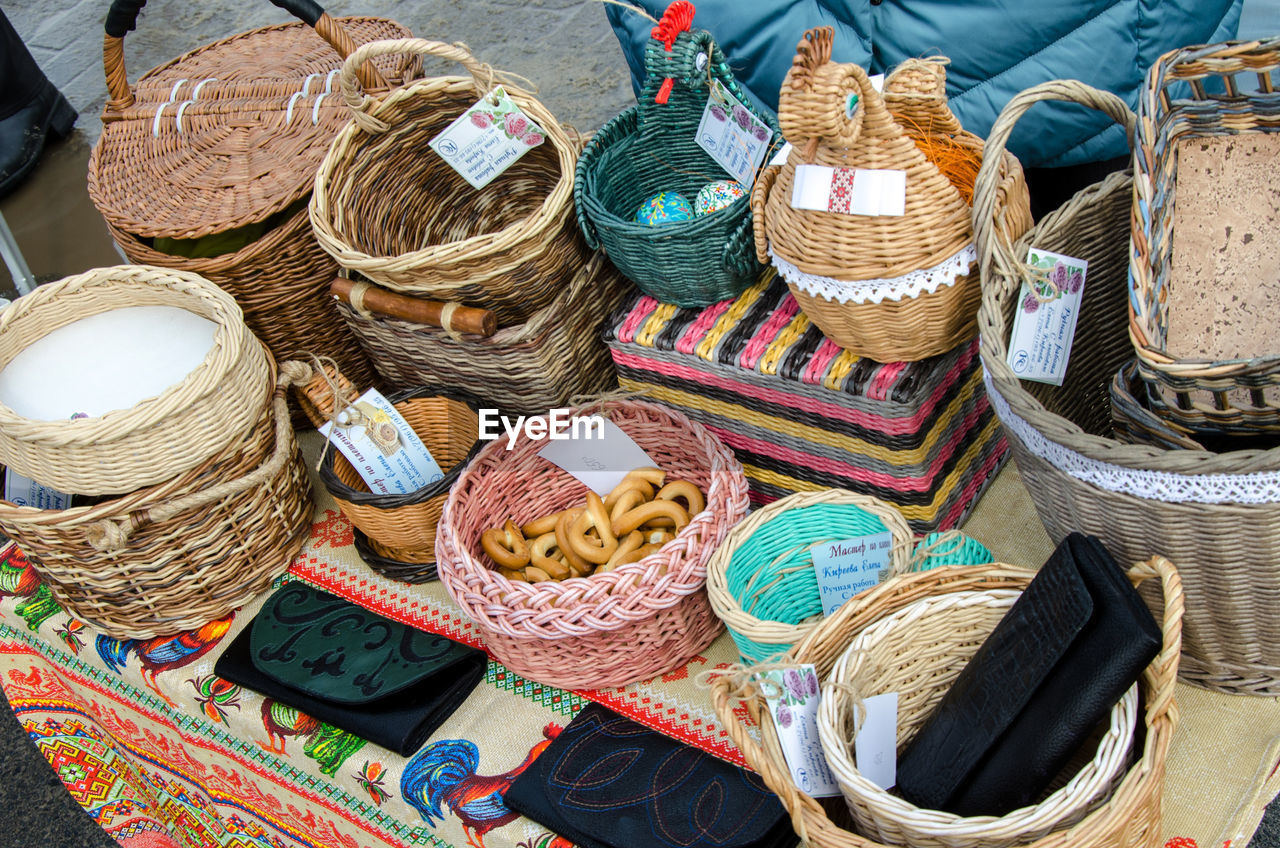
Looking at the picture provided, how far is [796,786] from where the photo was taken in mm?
938

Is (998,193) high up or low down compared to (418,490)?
up

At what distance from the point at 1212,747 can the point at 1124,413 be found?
0.36 meters

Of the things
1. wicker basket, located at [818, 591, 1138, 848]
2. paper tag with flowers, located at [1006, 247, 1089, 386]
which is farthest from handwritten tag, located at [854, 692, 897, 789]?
paper tag with flowers, located at [1006, 247, 1089, 386]

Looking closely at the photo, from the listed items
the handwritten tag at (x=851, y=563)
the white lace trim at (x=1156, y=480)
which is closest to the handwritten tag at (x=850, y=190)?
the white lace trim at (x=1156, y=480)

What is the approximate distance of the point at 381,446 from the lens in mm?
1523

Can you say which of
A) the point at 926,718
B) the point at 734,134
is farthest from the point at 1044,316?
the point at 734,134

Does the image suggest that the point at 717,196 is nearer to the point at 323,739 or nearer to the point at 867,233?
the point at 867,233

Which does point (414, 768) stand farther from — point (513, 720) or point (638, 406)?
point (638, 406)

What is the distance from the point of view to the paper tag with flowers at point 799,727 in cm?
97

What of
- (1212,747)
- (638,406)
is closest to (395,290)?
(638,406)

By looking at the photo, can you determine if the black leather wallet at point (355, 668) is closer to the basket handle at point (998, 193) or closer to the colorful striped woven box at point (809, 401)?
the colorful striped woven box at point (809, 401)

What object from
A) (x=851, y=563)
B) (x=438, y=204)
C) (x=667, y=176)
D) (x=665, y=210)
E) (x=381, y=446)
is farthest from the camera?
(x=438, y=204)

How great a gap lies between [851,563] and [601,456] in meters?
0.45

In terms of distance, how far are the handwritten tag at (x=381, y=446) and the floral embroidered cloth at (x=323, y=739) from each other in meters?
0.16
